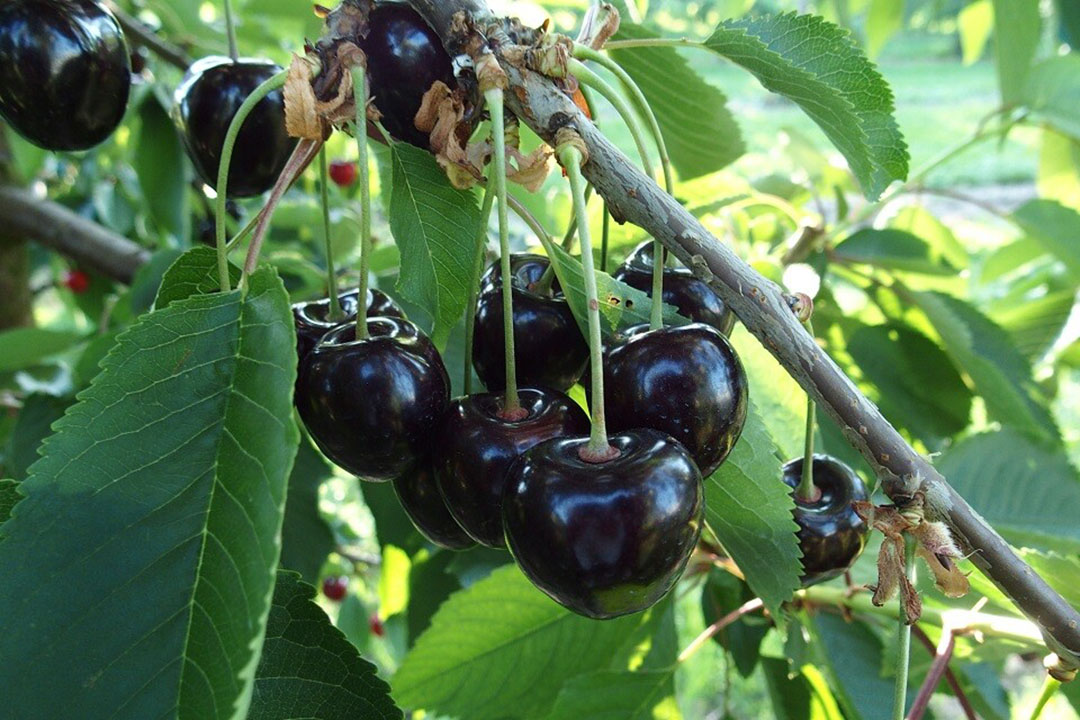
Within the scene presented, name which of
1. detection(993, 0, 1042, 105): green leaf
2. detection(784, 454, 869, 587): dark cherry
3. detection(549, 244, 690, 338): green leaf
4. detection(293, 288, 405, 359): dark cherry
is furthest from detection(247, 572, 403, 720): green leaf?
detection(993, 0, 1042, 105): green leaf

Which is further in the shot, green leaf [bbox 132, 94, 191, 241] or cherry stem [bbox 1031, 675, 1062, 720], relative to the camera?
green leaf [bbox 132, 94, 191, 241]

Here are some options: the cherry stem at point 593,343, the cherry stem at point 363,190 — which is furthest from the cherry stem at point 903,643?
the cherry stem at point 363,190

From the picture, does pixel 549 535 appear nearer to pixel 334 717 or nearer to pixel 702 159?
pixel 334 717

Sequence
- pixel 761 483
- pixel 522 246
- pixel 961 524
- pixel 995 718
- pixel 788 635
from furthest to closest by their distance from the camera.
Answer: pixel 522 246, pixel 995 718, pixel 788 635, pixel 761 483, pixel 961 524

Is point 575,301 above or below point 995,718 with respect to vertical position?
above

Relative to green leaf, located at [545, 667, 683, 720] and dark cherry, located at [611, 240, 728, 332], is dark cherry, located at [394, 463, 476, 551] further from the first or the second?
green leaf, located at [545, 667, 683, 720]

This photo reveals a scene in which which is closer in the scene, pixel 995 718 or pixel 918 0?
pixel 995 718

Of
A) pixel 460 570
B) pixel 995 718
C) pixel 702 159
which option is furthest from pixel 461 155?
pixel 995 718
